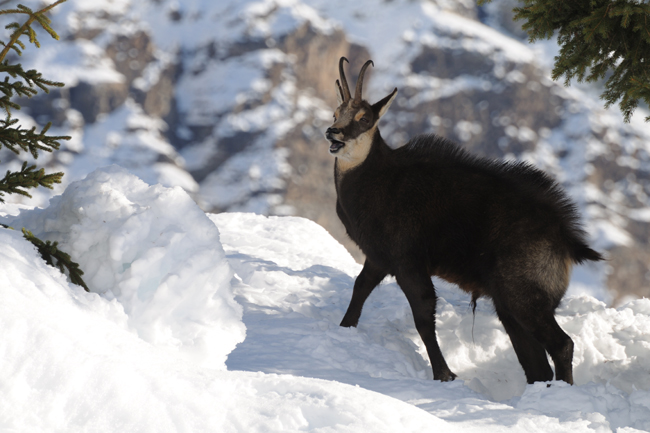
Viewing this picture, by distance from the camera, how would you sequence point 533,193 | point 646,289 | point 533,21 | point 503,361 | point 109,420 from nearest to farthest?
point 109,420 → point 533,193 → point 533,21 → point 503,361 → point 646,289

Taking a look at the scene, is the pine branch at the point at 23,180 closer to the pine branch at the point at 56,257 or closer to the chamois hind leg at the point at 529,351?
the pine branch at the point at 56,257

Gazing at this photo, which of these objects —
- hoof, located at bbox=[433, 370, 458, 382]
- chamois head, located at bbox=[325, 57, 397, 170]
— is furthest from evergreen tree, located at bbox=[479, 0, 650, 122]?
hoof, located at bbox=[433, 370, 458, 382]

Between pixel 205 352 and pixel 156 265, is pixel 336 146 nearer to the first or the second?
pixel 156 265

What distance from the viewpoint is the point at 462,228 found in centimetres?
502

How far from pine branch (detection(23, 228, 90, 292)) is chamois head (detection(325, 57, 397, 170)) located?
2.84 m

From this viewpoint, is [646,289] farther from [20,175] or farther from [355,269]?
[20,175]

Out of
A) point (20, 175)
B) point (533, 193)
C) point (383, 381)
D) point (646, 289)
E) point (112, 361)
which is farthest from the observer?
point (646, 289)

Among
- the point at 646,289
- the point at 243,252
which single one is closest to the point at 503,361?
the point at 243,252

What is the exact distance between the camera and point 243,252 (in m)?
8.60

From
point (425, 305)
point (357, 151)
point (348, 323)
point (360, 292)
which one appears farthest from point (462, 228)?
point (348, 323)

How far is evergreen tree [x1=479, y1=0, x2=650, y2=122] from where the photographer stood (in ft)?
16.4

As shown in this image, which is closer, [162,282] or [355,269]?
[162,282]

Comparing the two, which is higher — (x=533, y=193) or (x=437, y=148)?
(x=437, y=148)

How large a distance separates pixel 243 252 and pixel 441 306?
3286mm
